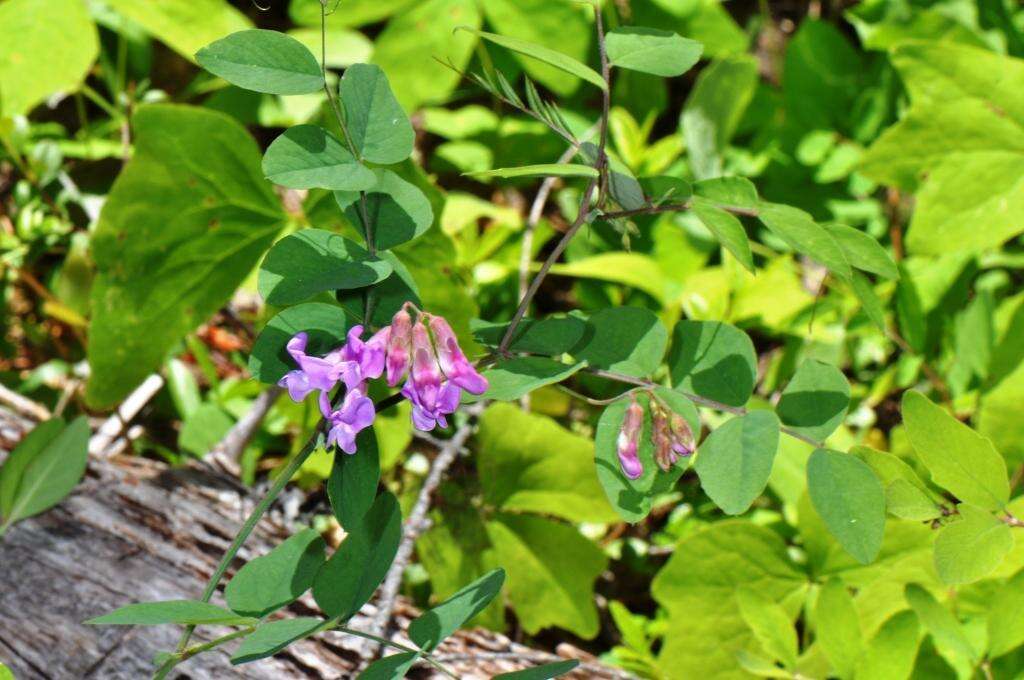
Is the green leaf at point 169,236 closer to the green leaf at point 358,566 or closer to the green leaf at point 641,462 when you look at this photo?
the green leaf at point 358,566

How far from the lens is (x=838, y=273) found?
3.77ft

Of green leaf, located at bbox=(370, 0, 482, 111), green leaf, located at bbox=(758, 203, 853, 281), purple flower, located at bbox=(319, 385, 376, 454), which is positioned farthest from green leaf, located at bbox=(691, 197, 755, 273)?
green leaf, located at bbox=(370, 0, 482, 111)

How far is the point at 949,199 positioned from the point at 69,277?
2015mm

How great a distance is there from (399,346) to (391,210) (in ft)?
0.81

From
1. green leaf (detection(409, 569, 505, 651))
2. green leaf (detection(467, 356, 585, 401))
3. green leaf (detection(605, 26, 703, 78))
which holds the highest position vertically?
green leaf (detection(605, 26, 703, 78))

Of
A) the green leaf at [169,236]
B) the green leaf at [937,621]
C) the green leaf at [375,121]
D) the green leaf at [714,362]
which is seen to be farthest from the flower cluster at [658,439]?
the green leaf at [169,236]

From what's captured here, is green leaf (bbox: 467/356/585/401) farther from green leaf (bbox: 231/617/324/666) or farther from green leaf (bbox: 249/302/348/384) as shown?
green leaf (bbox: 231/617/324/666)

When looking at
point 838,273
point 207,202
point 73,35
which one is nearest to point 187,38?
point 73,35

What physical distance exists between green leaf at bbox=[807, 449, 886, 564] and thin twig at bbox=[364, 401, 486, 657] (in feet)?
2.12

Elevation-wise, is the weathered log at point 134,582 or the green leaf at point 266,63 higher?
the green leaf at point 266,63

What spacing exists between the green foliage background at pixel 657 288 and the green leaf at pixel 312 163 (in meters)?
0.20

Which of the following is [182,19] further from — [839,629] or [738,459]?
[839,629]

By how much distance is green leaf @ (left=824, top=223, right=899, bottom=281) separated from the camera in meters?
1.28

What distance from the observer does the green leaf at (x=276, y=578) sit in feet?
4.19
